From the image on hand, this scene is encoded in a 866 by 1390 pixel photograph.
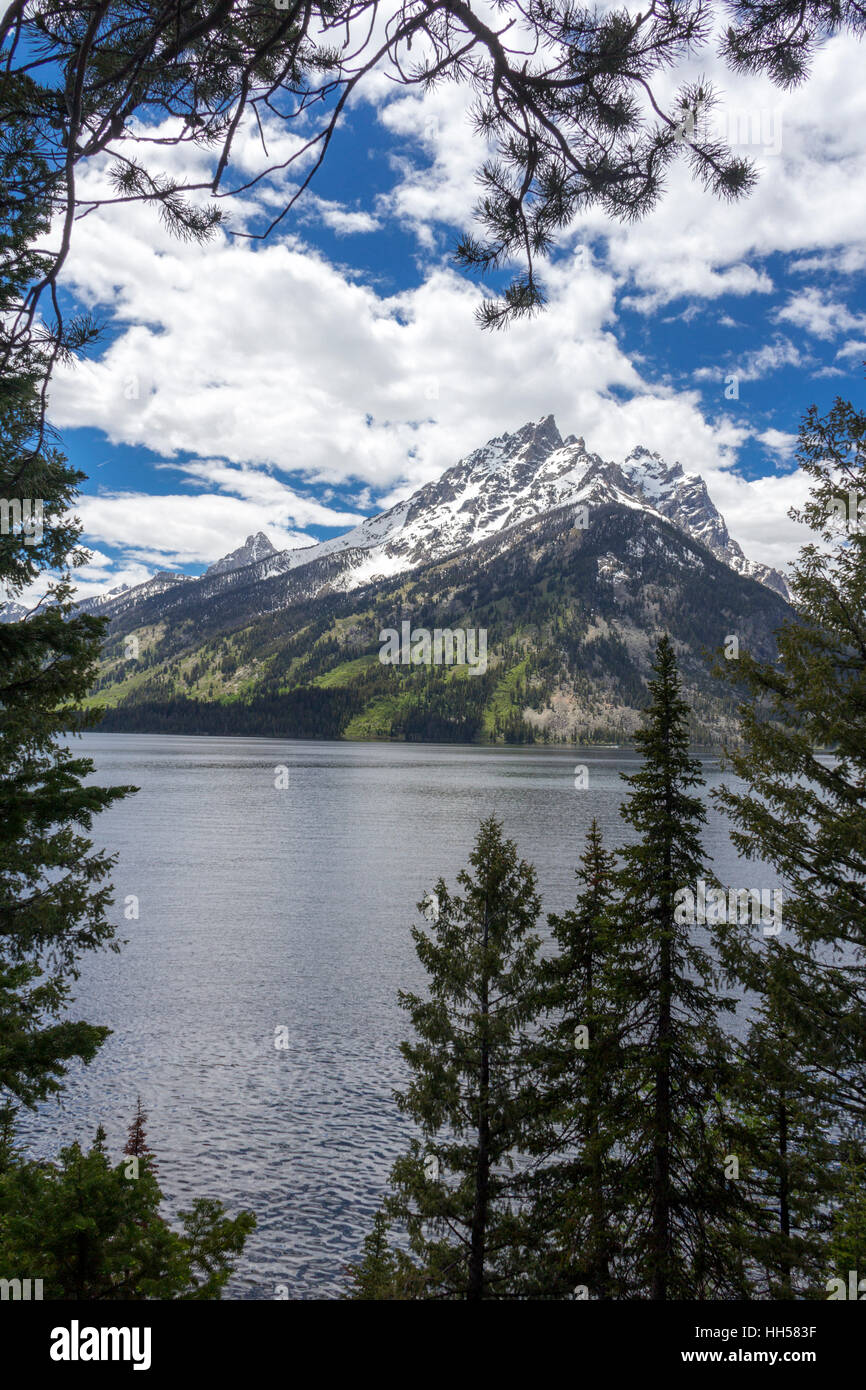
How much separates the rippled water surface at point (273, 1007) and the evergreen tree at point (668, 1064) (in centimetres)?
1145

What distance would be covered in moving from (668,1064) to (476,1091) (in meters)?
5.59

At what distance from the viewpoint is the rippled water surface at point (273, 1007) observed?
23984mm

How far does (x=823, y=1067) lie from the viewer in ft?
36.2

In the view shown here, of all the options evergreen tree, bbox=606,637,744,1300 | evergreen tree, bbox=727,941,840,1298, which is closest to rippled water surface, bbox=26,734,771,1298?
evergreen tree, bbox=606,637,744,1300

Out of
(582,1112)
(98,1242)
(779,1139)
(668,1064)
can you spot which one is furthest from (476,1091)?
(98,1242)

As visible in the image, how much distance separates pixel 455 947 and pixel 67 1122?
20102 mm

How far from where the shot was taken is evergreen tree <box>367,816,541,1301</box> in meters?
14.8

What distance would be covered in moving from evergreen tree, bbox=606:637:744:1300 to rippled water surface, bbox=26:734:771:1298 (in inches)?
451

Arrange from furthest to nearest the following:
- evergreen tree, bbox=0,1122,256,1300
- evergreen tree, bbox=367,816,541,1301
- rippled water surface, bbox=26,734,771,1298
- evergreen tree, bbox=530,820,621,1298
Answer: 1. rippled water surface, bbox=26,734,771,1298
2. evergreen tree, bbox=367,816,541,1301
3. evergreen tree, bbox=530,820,621,1298
4. evergreen tree, bbox=0,1122,256,1300

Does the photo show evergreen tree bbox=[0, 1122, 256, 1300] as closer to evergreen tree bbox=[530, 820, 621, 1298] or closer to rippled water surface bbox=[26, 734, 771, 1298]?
evergreen tree bbox=[530, 820, 621, 1298]

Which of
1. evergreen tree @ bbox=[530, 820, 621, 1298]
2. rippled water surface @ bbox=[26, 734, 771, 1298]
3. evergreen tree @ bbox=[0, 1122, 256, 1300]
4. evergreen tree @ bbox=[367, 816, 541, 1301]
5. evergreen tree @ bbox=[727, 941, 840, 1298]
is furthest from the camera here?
rippled water surface @ bbox=[26, 734, 771, 1298]

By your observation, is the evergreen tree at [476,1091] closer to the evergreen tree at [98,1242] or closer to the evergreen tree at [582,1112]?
the evergreen tree at [582,1112]

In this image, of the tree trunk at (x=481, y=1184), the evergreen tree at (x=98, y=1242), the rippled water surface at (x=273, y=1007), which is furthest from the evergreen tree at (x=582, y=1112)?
the rippled water surface at (x=273, y=1007)

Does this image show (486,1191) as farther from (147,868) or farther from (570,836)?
(570,836)
